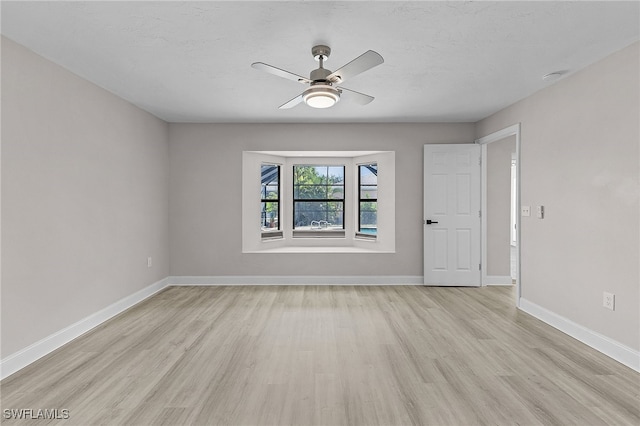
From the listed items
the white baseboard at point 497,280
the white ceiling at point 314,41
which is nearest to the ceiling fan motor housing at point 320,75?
the white ceiling at point 314,41

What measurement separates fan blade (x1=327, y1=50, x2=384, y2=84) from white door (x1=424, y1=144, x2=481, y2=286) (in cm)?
297

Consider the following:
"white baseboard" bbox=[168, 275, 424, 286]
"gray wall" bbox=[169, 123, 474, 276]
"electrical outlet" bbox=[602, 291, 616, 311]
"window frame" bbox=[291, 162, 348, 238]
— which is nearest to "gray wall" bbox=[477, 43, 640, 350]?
"electrical outlet" bbox=[602, 291, 616, 311]

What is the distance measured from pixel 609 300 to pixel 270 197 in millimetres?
4658

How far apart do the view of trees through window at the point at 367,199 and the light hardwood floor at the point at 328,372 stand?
220 centimetres

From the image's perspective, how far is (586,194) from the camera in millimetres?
2982

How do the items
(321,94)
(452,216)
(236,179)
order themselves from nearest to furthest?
(321,94)
(452,216)
(236,179)

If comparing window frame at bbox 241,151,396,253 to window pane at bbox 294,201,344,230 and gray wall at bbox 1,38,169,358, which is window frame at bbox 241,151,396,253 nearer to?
window pane at bbox 294,201,344,230

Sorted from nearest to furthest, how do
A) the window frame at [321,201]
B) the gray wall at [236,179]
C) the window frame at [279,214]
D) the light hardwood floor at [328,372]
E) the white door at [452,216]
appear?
1. the light hardwood floor at [328,372]
2. the white door at [452,216]
3. the gray wall at [236,179]
4. the window frame at [279,214]
5. the window frame at [321,201]

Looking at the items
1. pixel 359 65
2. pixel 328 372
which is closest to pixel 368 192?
pixel 359 65

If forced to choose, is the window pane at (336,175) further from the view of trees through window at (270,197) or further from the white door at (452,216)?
the white door at (452,216)

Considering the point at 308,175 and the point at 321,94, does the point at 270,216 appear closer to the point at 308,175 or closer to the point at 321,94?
the point at 308,175

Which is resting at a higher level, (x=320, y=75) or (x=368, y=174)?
(x=320, y=75)

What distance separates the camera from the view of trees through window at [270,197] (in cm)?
581

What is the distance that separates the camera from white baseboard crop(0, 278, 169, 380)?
243 centimetres
